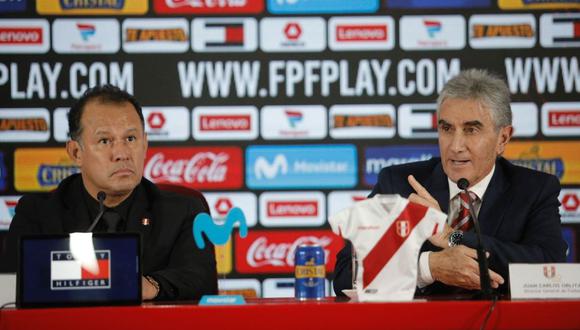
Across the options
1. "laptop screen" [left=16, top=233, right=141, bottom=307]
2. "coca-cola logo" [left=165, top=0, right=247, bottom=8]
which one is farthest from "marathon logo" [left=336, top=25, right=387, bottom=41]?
"laptop screen" [left=16, top=233, right=141, bottom=307]

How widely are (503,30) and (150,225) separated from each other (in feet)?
9.15

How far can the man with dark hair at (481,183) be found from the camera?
9.75 ft

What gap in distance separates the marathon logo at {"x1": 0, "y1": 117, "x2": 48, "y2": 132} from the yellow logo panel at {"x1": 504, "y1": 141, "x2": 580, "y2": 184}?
2.70m

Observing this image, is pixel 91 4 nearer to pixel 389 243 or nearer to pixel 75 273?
pixel 75 273

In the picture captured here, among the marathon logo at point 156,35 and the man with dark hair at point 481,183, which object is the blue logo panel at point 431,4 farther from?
the man with dark hair at point 481,183

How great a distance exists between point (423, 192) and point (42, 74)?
2.80m

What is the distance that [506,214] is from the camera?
304 cm

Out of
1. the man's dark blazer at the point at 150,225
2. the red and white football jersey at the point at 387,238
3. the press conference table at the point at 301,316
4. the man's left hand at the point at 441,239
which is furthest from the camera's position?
the man's dark blazer at the point at 150,225

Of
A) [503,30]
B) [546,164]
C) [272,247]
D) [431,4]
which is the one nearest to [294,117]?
[272,247]

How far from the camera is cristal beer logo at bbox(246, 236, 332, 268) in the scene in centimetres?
495

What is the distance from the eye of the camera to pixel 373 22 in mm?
4922

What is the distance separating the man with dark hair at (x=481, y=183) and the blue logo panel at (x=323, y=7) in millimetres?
1885

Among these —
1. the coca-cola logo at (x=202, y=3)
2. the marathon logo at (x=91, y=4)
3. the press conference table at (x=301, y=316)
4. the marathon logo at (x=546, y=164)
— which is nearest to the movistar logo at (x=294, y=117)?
the coca-cola logo at (x=202, y=3)

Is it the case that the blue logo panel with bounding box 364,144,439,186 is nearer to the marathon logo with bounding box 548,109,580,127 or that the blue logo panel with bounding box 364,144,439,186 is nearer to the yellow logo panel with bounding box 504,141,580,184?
the yellow logo panel with bounding box 504,141,580,184
